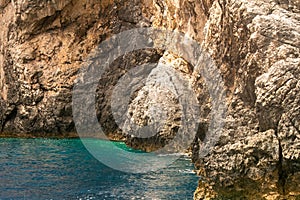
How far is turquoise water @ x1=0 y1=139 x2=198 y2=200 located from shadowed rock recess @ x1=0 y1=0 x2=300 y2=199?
8.82ft

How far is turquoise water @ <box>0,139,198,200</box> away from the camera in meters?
15.4

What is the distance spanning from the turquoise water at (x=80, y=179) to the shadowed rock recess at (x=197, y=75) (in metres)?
2.69

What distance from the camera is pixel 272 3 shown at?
12047mm

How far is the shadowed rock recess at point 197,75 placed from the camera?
1094cm

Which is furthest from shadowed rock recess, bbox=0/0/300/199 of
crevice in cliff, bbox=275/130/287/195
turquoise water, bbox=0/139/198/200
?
turquoise water, bbox=0/139/198/200

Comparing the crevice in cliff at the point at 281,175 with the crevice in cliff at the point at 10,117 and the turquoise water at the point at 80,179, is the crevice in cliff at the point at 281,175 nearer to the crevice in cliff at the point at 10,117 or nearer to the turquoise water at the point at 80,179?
the turquoise water at the point at 80,179

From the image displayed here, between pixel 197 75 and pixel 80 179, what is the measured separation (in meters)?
7.05

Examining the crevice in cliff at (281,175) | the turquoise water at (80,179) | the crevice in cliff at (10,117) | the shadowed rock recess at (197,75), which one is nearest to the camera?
the crevice in cliff at (281,175)

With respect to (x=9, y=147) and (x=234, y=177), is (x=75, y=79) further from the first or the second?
(x=234, y=177)

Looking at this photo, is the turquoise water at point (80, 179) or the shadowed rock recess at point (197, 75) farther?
the turquoise water at point (80, 179)

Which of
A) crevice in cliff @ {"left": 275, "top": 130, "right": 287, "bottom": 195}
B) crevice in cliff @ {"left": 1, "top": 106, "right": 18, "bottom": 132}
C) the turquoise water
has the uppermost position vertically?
crevice in cliff @ {"left": 1, "top": 106, "right": 18, "bottom": 132}

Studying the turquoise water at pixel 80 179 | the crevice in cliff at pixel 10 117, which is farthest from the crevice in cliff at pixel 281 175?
the crevice in cliff at pixel 10 117

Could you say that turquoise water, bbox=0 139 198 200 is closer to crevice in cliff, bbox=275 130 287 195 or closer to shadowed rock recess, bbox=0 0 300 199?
shadowed rock recess, bbox=0 0 300 199

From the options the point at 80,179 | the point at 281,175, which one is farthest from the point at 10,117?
the point at 281,175
